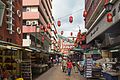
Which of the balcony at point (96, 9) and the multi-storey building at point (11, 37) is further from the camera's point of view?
the balcony at point (96, 9)

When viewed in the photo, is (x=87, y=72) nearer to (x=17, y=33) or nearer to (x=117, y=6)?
(x=117, y=6)

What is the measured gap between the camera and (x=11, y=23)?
2862 cm

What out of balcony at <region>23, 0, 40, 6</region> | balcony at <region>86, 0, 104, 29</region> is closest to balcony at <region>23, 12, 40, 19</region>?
balcony at <region>23, 0, 40, 6</region>

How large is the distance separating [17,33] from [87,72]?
11.3 m

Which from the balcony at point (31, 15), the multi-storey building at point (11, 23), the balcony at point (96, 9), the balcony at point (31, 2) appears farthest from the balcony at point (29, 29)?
the multi-storey building at point (11, 23)

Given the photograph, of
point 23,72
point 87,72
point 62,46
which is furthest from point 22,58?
point 62,46

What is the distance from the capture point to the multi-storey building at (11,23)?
1063 inches

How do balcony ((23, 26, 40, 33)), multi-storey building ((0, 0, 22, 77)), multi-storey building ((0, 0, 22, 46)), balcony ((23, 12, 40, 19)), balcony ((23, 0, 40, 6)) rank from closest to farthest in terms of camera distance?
multi-storey building ((0, 0, 22, 77)), multi-storey building ((0, 0, 22, 46)), balcony ((23, 26, 40, 33)), balcony ((23, 12, 40, 19)), balcony ((23, 0, 40, 6))

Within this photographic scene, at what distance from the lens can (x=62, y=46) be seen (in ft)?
586

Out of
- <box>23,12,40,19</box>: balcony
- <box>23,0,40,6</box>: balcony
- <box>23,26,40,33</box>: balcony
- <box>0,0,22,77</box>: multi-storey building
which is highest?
<box>23,0,40,6</box>: balcony

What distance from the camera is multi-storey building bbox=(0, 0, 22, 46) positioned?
27.0 metres

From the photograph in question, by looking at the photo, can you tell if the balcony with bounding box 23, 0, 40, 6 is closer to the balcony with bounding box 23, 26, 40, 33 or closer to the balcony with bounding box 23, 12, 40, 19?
the balcony with bounding box 23, 12, 40, 19

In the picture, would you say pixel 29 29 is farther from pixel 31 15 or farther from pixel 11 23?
pixel 11 23

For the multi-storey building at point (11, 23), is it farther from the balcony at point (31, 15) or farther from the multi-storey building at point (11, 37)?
the balcony at point (31, 15)
